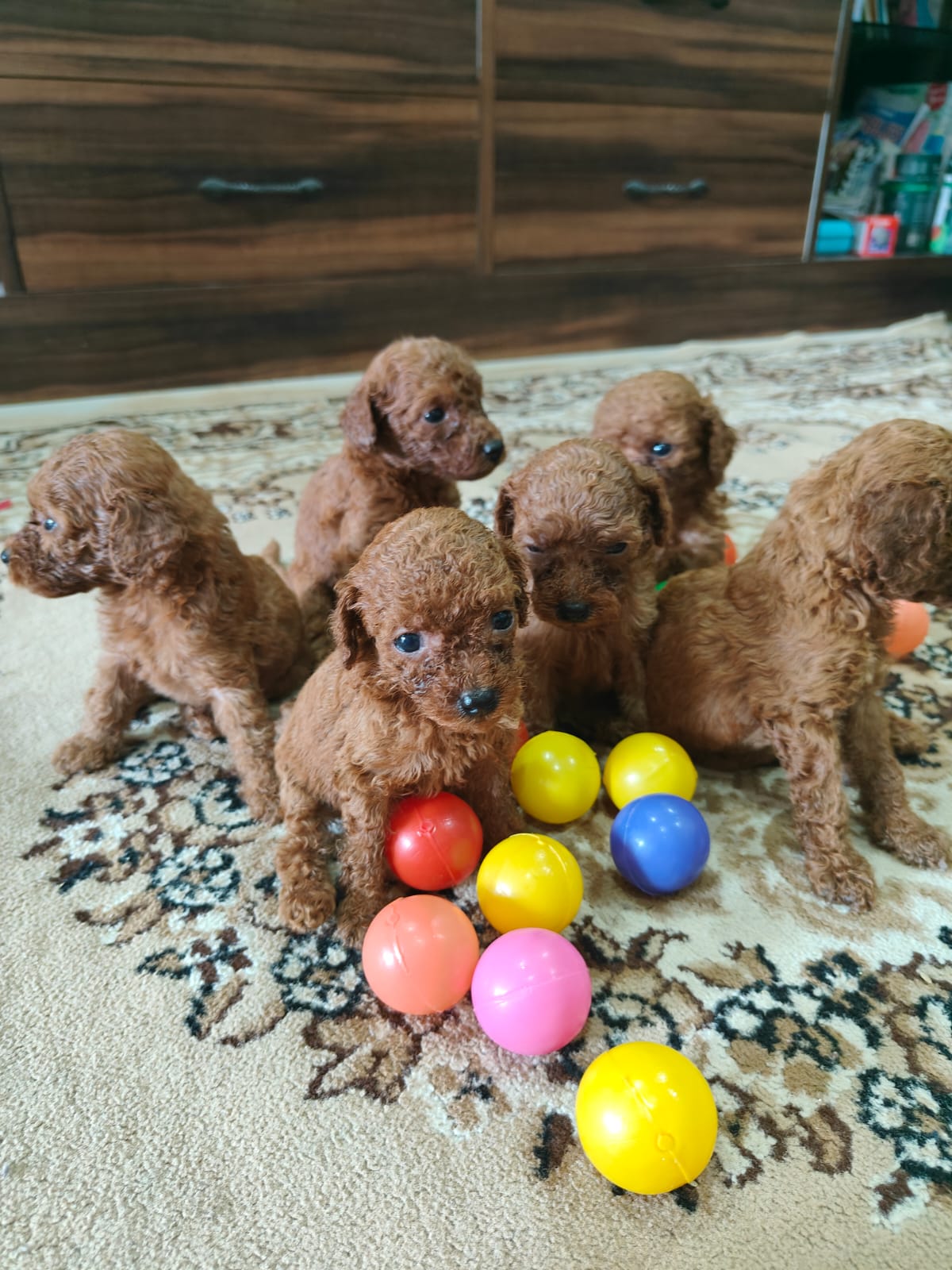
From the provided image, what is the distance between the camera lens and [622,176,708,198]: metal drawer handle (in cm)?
509

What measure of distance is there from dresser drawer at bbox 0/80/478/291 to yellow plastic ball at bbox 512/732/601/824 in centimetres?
355

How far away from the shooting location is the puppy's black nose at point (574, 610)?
70.8 inches

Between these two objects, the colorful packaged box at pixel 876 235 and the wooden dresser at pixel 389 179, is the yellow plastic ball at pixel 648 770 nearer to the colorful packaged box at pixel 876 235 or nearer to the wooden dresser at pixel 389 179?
the wooden dresser at pixel 389 179

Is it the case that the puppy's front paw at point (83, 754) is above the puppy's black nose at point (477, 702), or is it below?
below

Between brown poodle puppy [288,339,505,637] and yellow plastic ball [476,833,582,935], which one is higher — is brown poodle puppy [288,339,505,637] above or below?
above

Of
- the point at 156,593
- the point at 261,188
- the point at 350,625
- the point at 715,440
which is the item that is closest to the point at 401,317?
the point at 261,188

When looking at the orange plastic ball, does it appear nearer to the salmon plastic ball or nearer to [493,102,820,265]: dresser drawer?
the salmon plastic ball

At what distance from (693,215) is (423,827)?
194 inches

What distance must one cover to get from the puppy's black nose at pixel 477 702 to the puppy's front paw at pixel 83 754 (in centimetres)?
116

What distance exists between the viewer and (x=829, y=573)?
1.63 meters

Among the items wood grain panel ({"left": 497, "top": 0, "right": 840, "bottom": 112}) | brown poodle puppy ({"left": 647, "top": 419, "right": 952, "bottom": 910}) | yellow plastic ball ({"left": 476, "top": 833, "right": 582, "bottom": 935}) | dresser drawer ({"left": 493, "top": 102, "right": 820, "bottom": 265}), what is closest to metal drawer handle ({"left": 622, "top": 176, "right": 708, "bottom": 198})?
dresser drawer ({"left": 493, "top": 102, "right": 820, "bottom": 265})

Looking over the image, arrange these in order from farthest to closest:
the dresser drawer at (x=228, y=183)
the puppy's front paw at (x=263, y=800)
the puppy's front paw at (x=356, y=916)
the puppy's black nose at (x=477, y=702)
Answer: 1. the dresser drawer at (x=228, y=183)
2. the puppy's front paw at (x=263, y=800)
3. the puppy's front paw at (x=356, y=916)
4. the puppy's black nose at (x=477, y=702)

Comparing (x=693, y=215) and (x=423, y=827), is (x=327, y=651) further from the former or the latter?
(x=693, y=215)

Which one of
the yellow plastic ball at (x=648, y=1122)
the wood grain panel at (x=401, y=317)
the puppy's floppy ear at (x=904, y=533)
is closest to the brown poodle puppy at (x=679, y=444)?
the puppy's floppy ear at (x=904, y=533)
